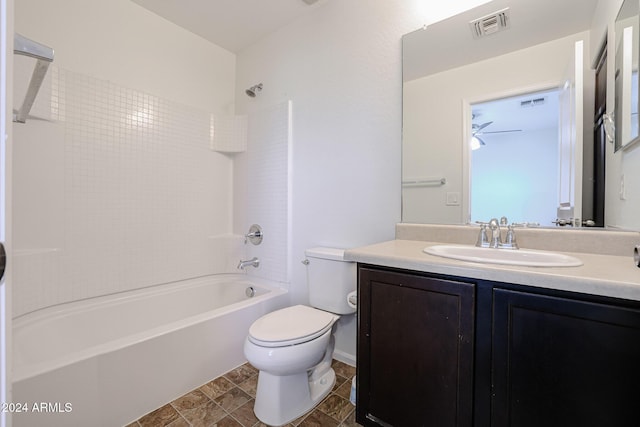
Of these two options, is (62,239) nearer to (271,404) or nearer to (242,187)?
(242,187)

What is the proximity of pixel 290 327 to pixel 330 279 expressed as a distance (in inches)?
16.1

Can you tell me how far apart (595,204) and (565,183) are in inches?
5.1

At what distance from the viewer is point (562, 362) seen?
75 cm

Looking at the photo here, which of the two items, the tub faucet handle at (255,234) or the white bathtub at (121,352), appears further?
the tub faucet handle at (255,234)

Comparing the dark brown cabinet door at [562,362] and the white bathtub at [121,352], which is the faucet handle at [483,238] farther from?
the white bathtub at [121,352]

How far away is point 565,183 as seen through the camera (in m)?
1.18

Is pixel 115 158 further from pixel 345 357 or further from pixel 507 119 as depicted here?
pixel 507 119

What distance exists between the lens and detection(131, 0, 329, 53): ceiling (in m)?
1.96

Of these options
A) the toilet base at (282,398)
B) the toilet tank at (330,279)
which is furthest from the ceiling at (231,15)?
the toilet base at (282,398)

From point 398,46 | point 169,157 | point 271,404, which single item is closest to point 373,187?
point 398,46

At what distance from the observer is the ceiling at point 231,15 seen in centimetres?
196

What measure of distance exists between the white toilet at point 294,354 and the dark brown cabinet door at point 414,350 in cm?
31

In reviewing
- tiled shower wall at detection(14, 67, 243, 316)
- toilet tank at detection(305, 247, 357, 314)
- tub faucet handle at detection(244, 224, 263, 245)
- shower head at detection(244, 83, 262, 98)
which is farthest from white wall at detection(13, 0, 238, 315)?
toilet tank at detection(305, 247, 357, 314)

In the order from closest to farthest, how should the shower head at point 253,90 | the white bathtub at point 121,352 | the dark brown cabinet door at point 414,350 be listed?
the dark brown cabinet door at point 414,350 < the white bathtub at point 121,352 < the shower head at point 253,90
